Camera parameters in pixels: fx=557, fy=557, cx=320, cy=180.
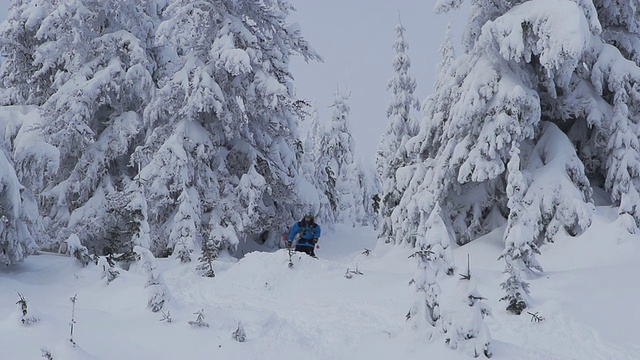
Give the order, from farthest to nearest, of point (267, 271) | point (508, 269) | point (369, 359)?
point (267, 271)
point (508, 269)
point (369, 359)

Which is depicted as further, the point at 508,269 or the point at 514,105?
the point at 514,105

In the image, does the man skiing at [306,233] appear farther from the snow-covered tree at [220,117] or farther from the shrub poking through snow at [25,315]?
the shrub poking through snow at [25,315]

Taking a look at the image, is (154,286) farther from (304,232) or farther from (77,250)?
(304,232)

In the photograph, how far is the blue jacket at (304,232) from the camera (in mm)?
14805

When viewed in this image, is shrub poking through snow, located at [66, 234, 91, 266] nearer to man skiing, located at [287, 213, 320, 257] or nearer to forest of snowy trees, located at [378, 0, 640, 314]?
man skiing, located at [287, 213, 320, 257]

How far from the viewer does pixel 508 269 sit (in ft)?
29.4

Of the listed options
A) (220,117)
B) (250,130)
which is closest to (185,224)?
(220,117)

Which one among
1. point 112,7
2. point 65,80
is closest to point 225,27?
point 112,7

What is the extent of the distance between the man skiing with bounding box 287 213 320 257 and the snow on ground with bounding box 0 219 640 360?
235 centimetres

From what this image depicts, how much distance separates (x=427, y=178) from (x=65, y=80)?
12.6m

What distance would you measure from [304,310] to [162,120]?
Answer: 11.2 meters

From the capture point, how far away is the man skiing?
14.8 metres

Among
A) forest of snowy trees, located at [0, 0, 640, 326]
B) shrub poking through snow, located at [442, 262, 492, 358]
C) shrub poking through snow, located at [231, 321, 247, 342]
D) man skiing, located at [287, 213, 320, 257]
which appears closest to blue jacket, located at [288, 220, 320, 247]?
man skiing, located at [287, 213, 320, 257]

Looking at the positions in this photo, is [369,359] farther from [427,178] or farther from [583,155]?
[583,155]
